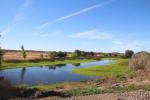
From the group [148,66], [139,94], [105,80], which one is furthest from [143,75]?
[139,94]

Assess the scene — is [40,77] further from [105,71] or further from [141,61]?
[141,61]

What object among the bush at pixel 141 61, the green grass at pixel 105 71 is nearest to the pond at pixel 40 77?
the green grass at pixel 105 71

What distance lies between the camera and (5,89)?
31.9 m

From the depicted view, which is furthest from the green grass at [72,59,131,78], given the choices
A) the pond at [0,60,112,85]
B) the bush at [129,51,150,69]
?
the pond at [0,60,112,85]

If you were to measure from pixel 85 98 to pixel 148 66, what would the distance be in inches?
1797

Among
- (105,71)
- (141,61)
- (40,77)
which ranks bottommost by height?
(40,77)

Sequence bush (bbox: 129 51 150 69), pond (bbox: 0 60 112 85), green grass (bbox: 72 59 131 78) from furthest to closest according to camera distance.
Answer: bush (bbox: 129 51 150 69) → green grass (bbox: 72 59 131 78) → pond (bbox: 0 60 112 85)

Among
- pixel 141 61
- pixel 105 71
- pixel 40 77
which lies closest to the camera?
pixel 40 77

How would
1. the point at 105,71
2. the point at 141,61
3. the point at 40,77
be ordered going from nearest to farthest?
the point at 40,77 → the point at 141,61 → the point at 105,71

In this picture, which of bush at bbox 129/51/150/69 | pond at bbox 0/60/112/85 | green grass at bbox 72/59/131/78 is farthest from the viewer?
bush at bbox 129/51/150/69

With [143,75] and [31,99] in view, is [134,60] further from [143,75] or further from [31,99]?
[31,99]

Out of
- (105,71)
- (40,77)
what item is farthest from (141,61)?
(40,77)

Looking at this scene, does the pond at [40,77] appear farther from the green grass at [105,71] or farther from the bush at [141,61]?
the bush at [141,61]

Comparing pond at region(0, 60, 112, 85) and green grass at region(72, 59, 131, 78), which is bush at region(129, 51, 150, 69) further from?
pond at region(0, 60, 112, 85)
